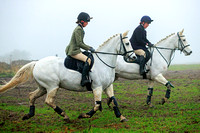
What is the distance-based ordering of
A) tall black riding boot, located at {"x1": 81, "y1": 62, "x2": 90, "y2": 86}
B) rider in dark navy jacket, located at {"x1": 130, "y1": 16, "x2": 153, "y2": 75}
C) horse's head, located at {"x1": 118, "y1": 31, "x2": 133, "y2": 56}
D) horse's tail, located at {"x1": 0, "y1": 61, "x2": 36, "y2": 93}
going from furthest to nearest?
rider in dark navy jacket, located at {"x1": 130, "y1": 16, "x2": 153, "y2": 75} < horse's head, located at {"x1": 118, "y1": 31, "x2": 133, "y2": 56} < horse's tail, located at {"x1": 0, "y1": 61, "x2": 36, "y2": 93} < tall black riding boot, located at {"x1": 81, "y1": 62, "x2": 90, "y2": 86}

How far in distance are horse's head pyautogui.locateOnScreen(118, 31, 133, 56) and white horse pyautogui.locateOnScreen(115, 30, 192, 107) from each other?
2415mm

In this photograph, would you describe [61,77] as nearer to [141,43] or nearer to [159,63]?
[141,43]

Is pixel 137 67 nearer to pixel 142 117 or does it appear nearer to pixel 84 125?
pixel 142 117

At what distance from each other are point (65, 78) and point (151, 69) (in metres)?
4.53

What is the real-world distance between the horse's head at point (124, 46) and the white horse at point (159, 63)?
2.42 metres

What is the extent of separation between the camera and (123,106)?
31.6 ft

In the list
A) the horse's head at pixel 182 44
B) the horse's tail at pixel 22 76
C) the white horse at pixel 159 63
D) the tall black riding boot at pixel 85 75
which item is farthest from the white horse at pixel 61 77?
the horse's head at pixel 182 44

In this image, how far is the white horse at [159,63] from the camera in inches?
379

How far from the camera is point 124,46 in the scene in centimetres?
726

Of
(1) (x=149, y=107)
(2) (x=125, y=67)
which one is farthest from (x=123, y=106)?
(2) (x=125, y=67)

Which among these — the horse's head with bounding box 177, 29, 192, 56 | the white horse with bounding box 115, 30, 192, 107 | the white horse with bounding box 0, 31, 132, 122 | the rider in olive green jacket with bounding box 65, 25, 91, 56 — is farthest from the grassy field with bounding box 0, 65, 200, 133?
the horse's head with bounding box 177, 29, 192, 56

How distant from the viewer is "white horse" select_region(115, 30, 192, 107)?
9.63m

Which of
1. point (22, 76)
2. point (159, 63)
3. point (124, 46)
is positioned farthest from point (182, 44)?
point (22, 76)

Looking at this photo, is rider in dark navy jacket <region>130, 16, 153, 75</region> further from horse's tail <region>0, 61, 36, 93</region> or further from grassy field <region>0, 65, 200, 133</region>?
horse's tail <region>0, 61, 36, 93</region>
